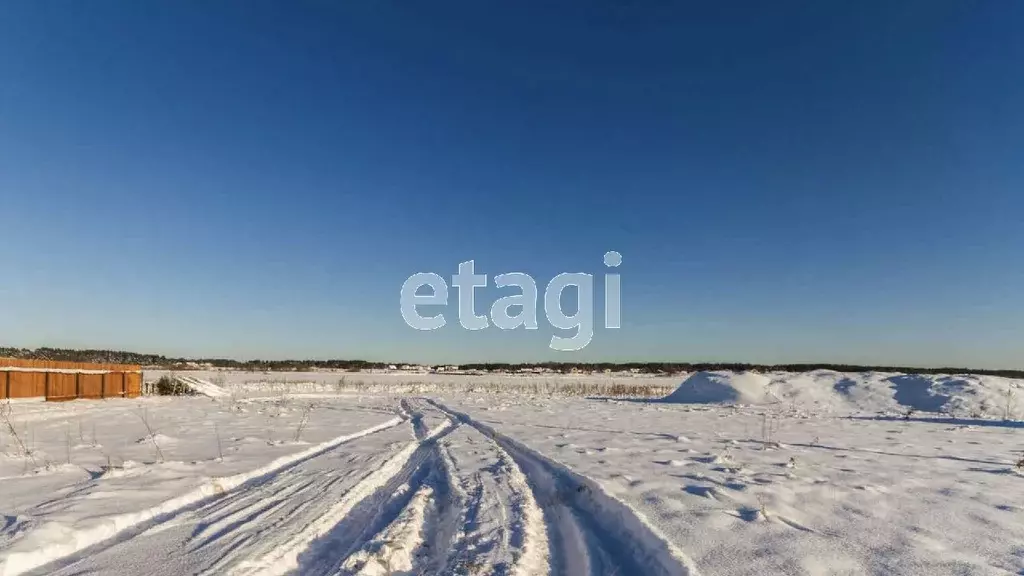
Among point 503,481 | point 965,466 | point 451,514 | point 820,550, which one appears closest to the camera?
point 820,550

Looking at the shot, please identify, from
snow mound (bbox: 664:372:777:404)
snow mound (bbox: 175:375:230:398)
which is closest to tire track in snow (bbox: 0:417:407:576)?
snow mound (bbox: 664:372:777:404)

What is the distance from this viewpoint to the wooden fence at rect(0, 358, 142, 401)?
537 inches

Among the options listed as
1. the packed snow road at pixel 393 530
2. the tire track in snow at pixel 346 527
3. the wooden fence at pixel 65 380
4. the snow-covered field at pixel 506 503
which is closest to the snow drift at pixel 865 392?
the snow-covered field at pixel 506 503

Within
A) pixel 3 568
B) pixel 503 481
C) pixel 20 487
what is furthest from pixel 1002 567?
pixel 20 487

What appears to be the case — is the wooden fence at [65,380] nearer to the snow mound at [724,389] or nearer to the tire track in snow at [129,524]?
the tire track in snow at [129,524]

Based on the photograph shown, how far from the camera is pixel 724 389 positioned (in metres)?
21.0

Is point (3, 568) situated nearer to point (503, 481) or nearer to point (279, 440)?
point (503, 481)

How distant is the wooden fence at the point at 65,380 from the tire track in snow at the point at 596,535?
1418cm

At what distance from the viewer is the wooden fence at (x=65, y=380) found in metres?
13.6

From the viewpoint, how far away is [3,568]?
302 centimetres

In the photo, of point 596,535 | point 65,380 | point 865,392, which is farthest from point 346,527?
point 865,392

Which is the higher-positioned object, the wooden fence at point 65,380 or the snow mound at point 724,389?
the wooden fence at point 65,380

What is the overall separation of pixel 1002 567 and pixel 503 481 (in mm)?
3766

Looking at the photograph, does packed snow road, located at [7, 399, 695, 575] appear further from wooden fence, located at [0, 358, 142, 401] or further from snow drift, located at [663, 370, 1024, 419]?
snow drift, located at [663, 370, 1024, 419]
